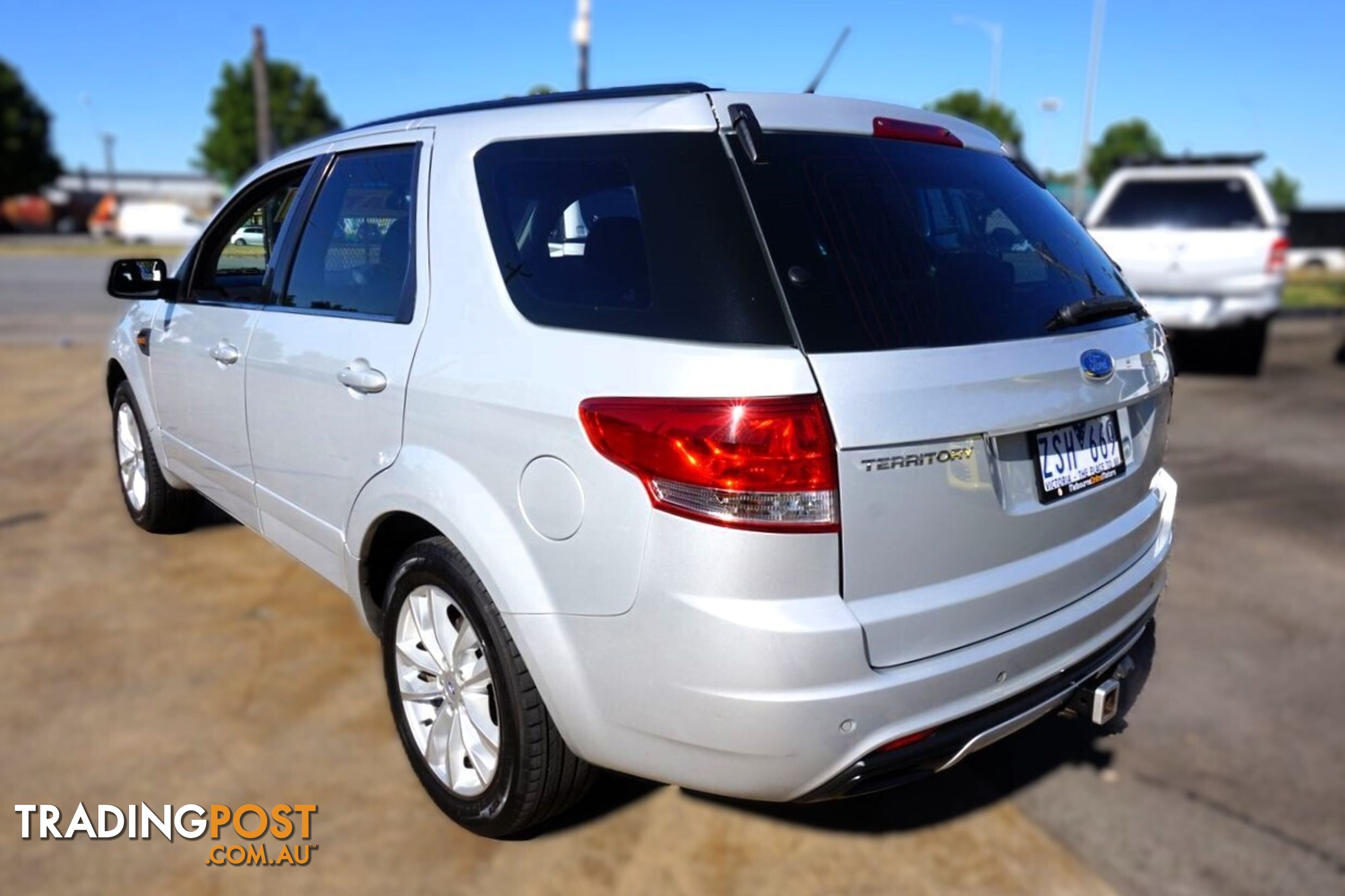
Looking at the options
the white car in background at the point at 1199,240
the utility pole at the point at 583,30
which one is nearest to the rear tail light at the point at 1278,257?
the white car in background at the point at 1199,240

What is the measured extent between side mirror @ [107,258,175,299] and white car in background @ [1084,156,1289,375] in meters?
4.71

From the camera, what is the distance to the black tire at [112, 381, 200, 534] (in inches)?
113

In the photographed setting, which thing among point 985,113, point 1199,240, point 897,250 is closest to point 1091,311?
point 897,250

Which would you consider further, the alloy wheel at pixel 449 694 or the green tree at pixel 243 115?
the green tree at pixel 243 115

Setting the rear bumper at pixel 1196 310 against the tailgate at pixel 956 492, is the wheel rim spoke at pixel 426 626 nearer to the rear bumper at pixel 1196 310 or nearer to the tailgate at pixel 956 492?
the tailgate at pixel 956 492

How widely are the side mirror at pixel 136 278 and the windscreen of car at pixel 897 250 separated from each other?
1630 millimetres

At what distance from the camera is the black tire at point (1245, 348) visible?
14797 millimetres

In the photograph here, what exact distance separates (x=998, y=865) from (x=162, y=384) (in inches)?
5295

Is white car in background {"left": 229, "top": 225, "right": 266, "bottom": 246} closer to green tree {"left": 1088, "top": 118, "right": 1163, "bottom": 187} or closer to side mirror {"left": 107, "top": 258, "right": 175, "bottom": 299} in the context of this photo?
side mirror {"left": 107, "top": 258, "right": 175, "bottom": 299}

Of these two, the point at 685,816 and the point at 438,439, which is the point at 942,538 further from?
the point at 685,816

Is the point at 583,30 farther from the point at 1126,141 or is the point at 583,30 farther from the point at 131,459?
the point at 1126,141

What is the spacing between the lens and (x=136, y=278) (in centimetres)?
266

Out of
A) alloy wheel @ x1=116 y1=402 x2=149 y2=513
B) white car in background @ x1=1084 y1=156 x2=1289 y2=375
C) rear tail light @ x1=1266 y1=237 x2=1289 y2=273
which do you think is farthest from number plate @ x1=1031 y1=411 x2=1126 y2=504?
rear tail light @ x1=1266 y1=237 x2=1289 y2=273

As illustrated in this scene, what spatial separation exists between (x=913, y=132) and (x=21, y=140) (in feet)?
295
